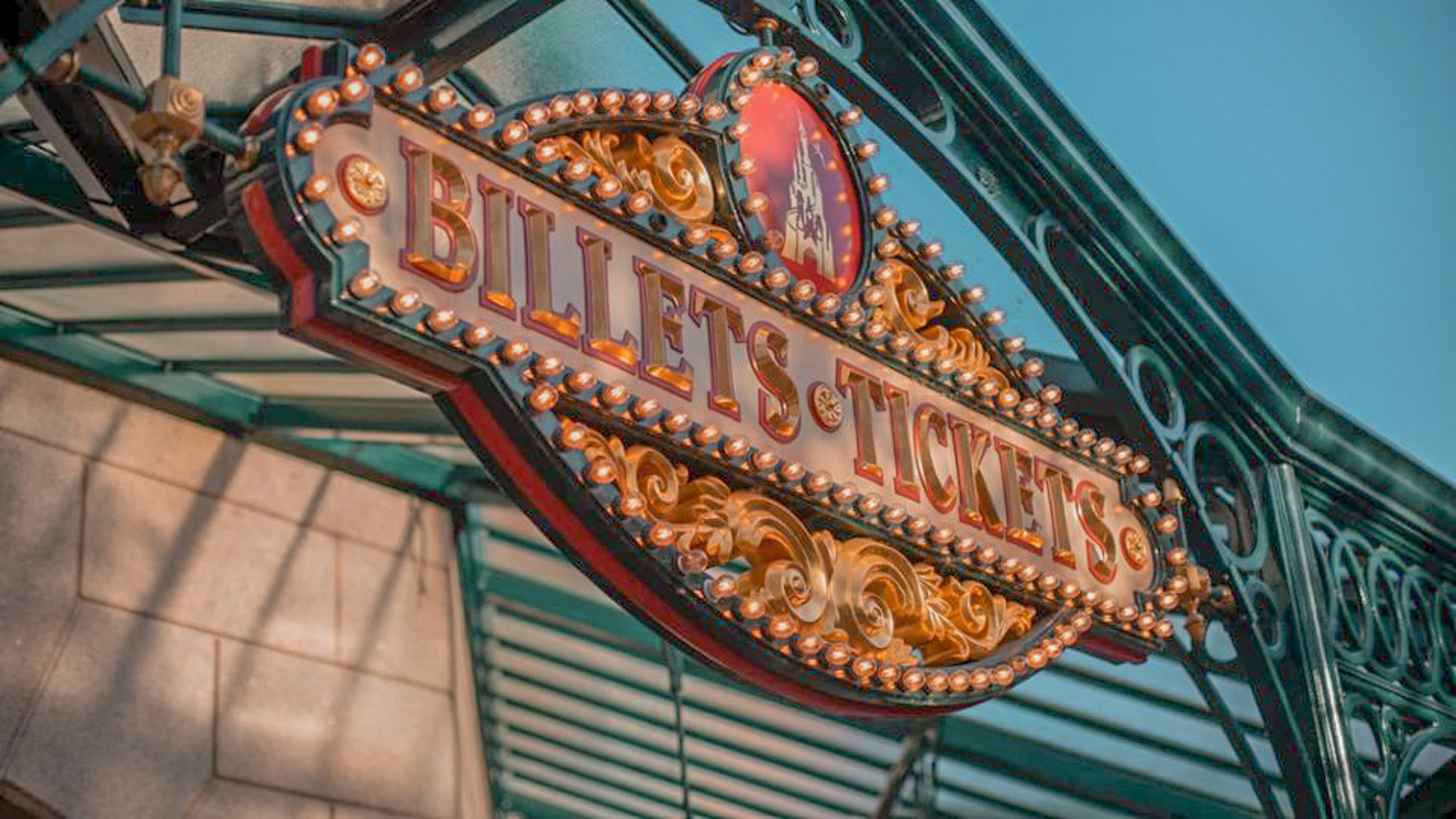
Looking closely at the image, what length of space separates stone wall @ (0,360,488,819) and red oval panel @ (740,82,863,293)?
680 cm

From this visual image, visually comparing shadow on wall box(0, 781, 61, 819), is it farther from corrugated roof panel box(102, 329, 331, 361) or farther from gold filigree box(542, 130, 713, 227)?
Answer: gold filigree box(542, 130, 713, 227)

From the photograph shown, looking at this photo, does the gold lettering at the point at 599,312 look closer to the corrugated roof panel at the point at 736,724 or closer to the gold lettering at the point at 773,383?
the gold lettering at the point at 773,383

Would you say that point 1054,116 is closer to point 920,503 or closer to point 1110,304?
point 1110,304

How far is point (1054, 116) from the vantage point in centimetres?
786


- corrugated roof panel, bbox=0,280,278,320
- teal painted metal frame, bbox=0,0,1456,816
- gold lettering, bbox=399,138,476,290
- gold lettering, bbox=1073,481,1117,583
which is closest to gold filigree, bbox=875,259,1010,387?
gold lettering, bbox=1073,481,1117,583

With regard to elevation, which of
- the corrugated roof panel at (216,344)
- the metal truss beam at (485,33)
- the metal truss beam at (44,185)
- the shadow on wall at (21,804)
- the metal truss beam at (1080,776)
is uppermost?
the metal truss beam at (1080,776)

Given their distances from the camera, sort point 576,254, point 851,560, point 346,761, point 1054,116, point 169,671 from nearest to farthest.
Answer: point 576,254
point 851,560
point 1054,116
point 169,671
point 346,761

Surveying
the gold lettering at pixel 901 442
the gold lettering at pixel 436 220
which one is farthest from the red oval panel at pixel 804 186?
the gold lettering at pixel 436 220

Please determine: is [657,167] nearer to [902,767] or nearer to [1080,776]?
[1080,776]

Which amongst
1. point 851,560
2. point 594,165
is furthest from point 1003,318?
Result: point 594,165

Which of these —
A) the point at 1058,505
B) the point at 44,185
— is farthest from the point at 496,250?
the point at 44,185

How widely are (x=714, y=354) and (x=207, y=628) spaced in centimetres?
745

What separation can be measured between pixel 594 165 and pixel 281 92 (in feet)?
3.53

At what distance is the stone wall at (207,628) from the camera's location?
1123 cm
